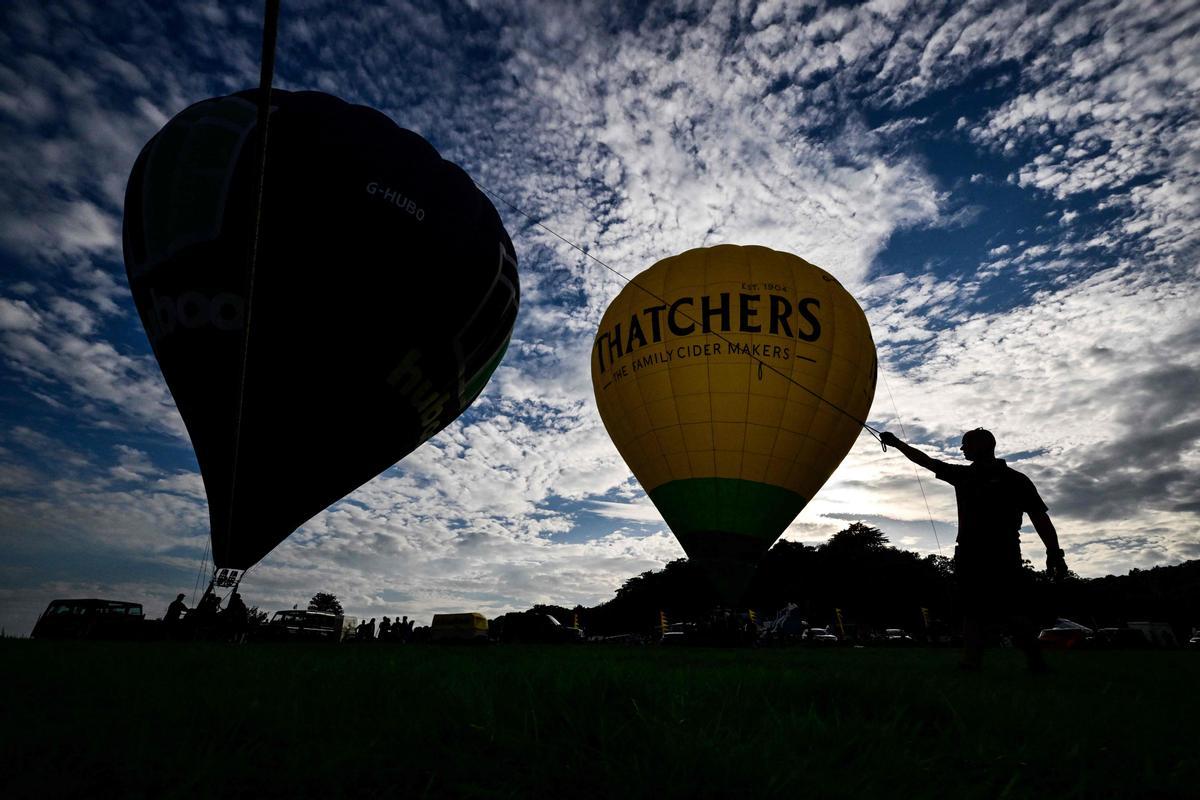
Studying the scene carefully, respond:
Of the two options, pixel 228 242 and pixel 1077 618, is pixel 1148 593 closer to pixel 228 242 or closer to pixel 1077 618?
pixel 1077 618

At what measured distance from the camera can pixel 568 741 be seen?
183 cm

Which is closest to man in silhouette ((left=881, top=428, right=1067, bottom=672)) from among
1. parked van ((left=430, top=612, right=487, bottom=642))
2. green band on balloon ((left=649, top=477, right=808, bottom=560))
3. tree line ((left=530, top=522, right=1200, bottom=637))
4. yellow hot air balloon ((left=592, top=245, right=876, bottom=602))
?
yellow hot air balloon ((left=592, top=245, right=876, bottom=602))

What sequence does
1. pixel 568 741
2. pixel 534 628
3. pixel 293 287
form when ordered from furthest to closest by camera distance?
1. pixel 534 628
2. pixel 293 287
3. pixel 568 741

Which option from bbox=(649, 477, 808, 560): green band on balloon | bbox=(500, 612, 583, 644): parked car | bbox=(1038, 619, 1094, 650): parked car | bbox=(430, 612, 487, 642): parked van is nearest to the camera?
bbox=(649, 477, 808, 560): green band on balloon

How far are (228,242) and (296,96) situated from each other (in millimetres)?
3190

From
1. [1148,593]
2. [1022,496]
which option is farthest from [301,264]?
[1148,593]

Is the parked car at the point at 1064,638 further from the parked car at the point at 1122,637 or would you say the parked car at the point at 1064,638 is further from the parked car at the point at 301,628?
the parked car at the point at 301,628

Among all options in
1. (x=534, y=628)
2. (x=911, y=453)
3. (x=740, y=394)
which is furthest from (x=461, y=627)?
(x=911, y=453)

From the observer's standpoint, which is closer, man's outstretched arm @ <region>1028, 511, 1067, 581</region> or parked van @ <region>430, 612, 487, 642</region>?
man's outstretched arm @ <region>1028, 511, 1067, 581</region>

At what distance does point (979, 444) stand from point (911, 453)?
64cm

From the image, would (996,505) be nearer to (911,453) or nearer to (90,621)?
(911,453)

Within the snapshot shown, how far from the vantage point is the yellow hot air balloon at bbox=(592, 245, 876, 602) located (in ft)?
56.4

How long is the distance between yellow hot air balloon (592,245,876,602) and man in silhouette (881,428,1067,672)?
10.9m

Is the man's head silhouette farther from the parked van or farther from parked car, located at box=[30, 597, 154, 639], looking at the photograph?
the parked van
